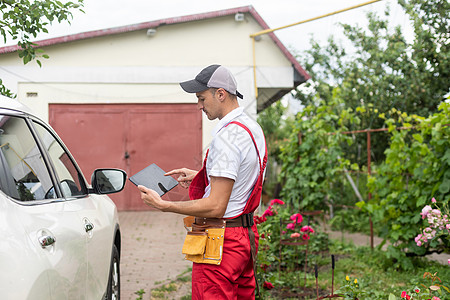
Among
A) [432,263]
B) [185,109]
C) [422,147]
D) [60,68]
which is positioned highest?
[60,68]

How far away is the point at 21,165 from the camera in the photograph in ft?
8.45

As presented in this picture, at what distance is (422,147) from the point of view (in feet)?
20.7

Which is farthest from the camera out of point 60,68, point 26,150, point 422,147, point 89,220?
point 60,68

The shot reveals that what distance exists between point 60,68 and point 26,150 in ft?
35.0

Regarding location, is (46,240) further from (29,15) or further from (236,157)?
(29,15)

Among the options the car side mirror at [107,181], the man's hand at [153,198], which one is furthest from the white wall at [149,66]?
the man's hand at [153,198]

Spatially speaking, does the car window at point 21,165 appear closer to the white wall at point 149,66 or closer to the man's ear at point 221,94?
the man's ear at point 221,94

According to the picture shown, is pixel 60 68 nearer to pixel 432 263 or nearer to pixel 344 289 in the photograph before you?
pixel 432 263

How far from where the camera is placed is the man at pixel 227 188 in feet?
9.09

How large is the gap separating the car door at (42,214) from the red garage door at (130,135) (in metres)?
10.1

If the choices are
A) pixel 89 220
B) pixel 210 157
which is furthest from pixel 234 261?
pixel 89 220

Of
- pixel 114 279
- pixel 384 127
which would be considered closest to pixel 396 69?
pixel 384 127

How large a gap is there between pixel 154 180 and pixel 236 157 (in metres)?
0.49

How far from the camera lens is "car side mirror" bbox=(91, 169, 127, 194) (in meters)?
3.65
